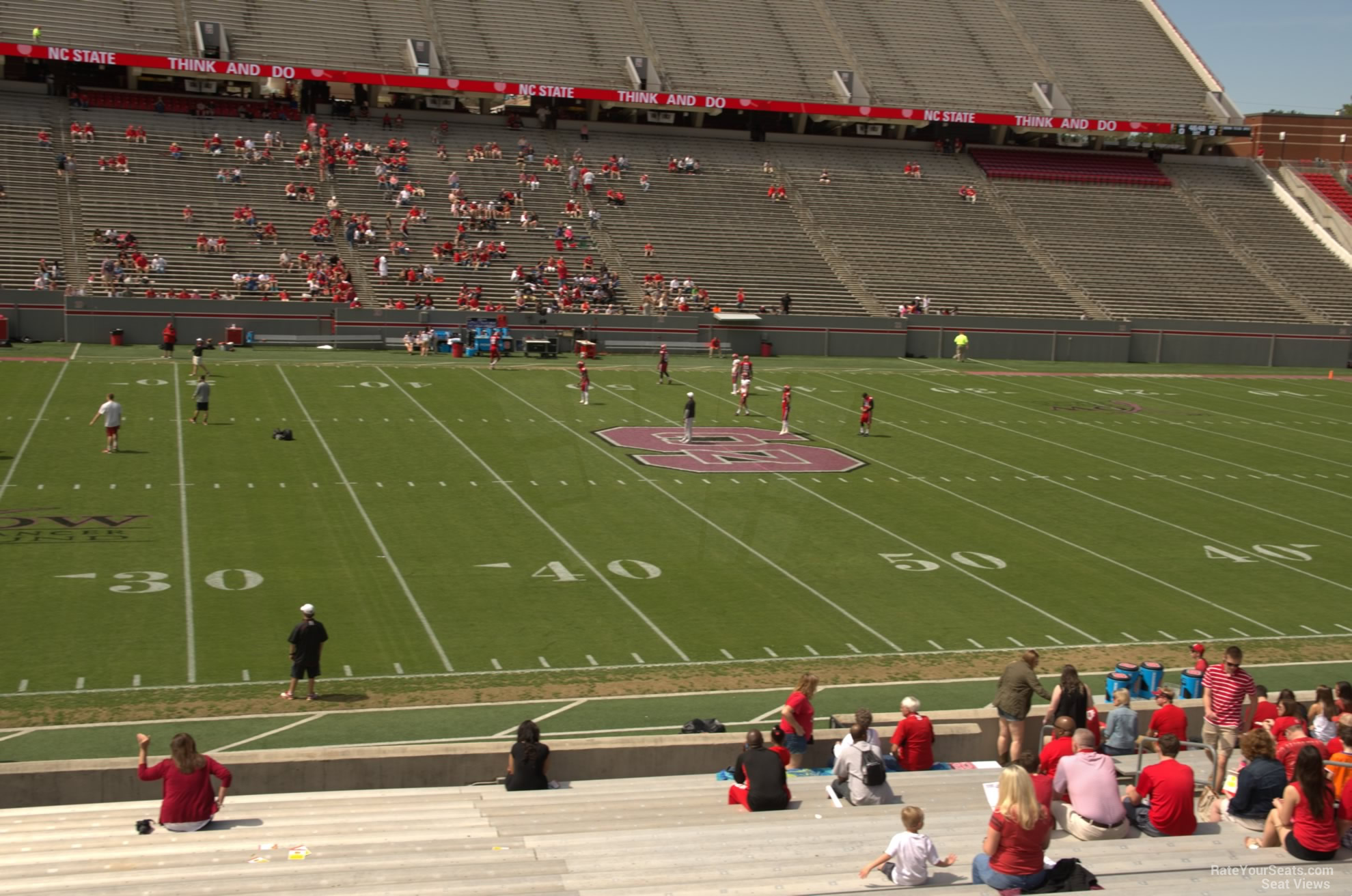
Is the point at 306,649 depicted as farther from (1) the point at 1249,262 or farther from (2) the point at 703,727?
(1) the point at 1249,262

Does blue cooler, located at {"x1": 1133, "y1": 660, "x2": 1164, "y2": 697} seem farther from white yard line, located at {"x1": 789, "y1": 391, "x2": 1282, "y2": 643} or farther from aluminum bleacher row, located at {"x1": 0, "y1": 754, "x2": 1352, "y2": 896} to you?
Result: aluminum bleacher row, located at {"x1": 0, "y1": 754, "x2": 1352, "y2": 896}

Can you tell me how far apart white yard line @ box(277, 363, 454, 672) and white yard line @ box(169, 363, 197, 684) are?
2.77 meters

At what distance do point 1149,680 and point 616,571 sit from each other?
8464mm

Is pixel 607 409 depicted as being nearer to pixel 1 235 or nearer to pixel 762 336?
pixel 762 336

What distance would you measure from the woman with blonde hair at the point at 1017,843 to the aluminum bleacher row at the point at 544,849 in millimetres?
153

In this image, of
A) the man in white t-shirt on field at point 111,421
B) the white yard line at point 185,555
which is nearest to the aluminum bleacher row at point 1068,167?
the white yard line at point 185,555

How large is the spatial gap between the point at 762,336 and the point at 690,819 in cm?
3814

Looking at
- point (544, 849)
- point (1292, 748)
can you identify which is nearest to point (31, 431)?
point (544, 849)

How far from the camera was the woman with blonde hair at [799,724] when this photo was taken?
505 inches

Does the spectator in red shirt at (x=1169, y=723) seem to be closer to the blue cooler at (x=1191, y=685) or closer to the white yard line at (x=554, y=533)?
the blue cooler at (x=1191, y=685)

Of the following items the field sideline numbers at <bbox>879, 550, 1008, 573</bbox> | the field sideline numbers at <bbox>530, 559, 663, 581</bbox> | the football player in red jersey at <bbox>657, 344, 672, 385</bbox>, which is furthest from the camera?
the football player in red jersey at <bbox>657, 344, 672, 385</bbox>

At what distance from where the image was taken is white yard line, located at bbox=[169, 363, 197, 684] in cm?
1698

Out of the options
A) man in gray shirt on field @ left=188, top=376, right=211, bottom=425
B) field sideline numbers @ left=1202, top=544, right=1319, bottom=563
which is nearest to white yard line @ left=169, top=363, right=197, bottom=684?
man in gray shirt on field @ left=188, top=376, right=211, bottom=425

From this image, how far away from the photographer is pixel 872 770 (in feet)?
37.8
